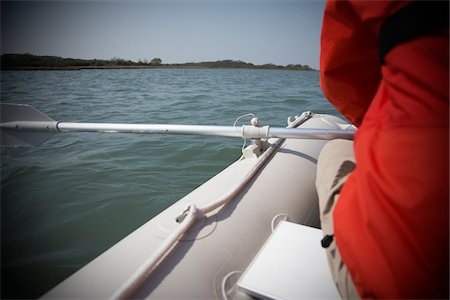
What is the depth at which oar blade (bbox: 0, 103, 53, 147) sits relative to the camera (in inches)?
88.6

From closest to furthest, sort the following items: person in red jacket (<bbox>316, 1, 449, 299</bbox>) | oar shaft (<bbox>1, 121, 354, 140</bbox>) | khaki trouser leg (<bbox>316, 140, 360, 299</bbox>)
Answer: person in red jacket (<bbox>316, 1, 449, 299</bbox>), khaki trouser leg (<bbox>316, 140, 360, 299</bbox>), oar shaft (<bbox>1, 121, 354, 140</bbox>)

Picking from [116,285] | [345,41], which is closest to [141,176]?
[116,285]

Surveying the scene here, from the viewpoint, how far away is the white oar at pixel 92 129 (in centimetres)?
179

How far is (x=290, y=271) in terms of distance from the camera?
38.4 inches

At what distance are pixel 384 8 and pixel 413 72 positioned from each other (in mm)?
188

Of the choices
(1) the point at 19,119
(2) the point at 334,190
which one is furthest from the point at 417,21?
(1) the point at 19,119

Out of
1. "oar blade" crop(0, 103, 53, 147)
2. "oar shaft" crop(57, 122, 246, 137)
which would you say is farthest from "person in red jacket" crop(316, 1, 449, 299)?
"oar blade" crop(0, 103, 53, 147)

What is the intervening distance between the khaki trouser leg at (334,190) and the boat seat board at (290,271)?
116 mm

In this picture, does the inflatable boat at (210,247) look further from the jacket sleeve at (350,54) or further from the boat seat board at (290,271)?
the jacket sleeve at (350,54)

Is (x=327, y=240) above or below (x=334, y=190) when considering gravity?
below

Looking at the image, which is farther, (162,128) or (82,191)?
(82,191)

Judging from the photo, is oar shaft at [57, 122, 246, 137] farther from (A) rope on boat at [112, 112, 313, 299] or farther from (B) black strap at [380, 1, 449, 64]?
(B) black strap at [380, 1, 449, 64]

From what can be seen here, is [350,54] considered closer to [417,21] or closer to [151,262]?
[417,21]

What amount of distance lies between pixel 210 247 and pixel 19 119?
219 centimetres
